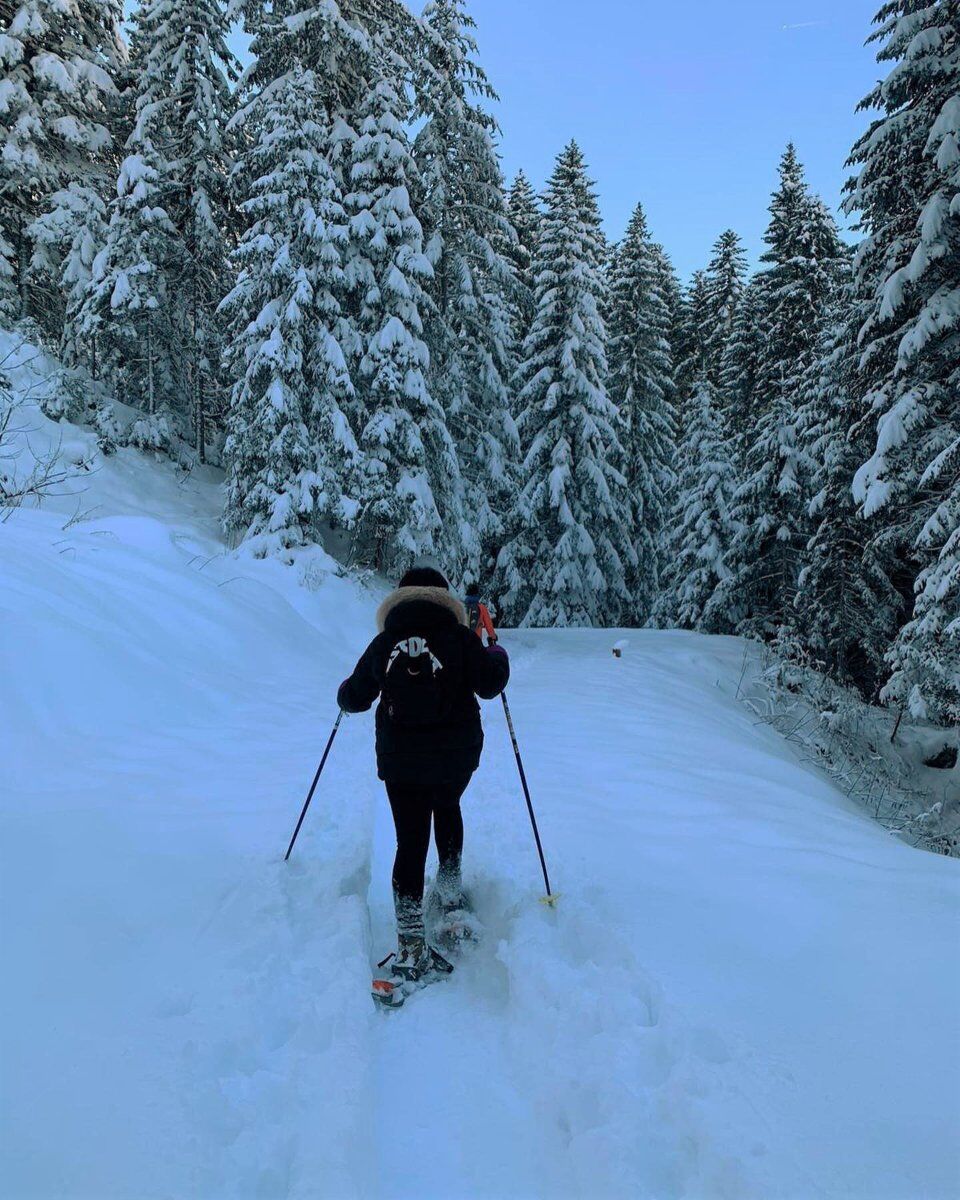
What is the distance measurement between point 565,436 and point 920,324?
1271 centimetres

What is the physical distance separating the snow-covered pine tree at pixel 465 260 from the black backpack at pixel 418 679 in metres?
14.0

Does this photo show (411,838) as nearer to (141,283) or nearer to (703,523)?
(141,283)

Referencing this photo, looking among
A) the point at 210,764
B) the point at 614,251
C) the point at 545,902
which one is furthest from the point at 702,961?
the point at 614,251

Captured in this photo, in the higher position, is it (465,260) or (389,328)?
(465,260)

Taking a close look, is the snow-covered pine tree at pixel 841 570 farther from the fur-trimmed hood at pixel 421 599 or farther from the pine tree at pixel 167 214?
the pine tree at pixel 167 214

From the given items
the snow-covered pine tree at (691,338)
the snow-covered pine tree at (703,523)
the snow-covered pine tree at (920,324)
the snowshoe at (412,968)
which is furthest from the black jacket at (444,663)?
the snow-covered pine tree at (691,338)

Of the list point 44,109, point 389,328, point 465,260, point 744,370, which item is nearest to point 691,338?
point 744,370

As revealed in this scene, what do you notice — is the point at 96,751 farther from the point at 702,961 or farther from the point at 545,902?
the point at 702,961

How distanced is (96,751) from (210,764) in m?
0.92

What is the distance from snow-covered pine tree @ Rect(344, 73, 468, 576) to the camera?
1463 centimetres

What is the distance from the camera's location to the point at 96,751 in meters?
5.45

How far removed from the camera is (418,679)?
3543 mm

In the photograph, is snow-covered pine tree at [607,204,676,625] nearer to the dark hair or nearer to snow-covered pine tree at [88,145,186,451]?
snow-covered pine tree at [88,145,186,451]

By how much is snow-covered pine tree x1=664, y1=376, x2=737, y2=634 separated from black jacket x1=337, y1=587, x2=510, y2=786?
18.9 m
